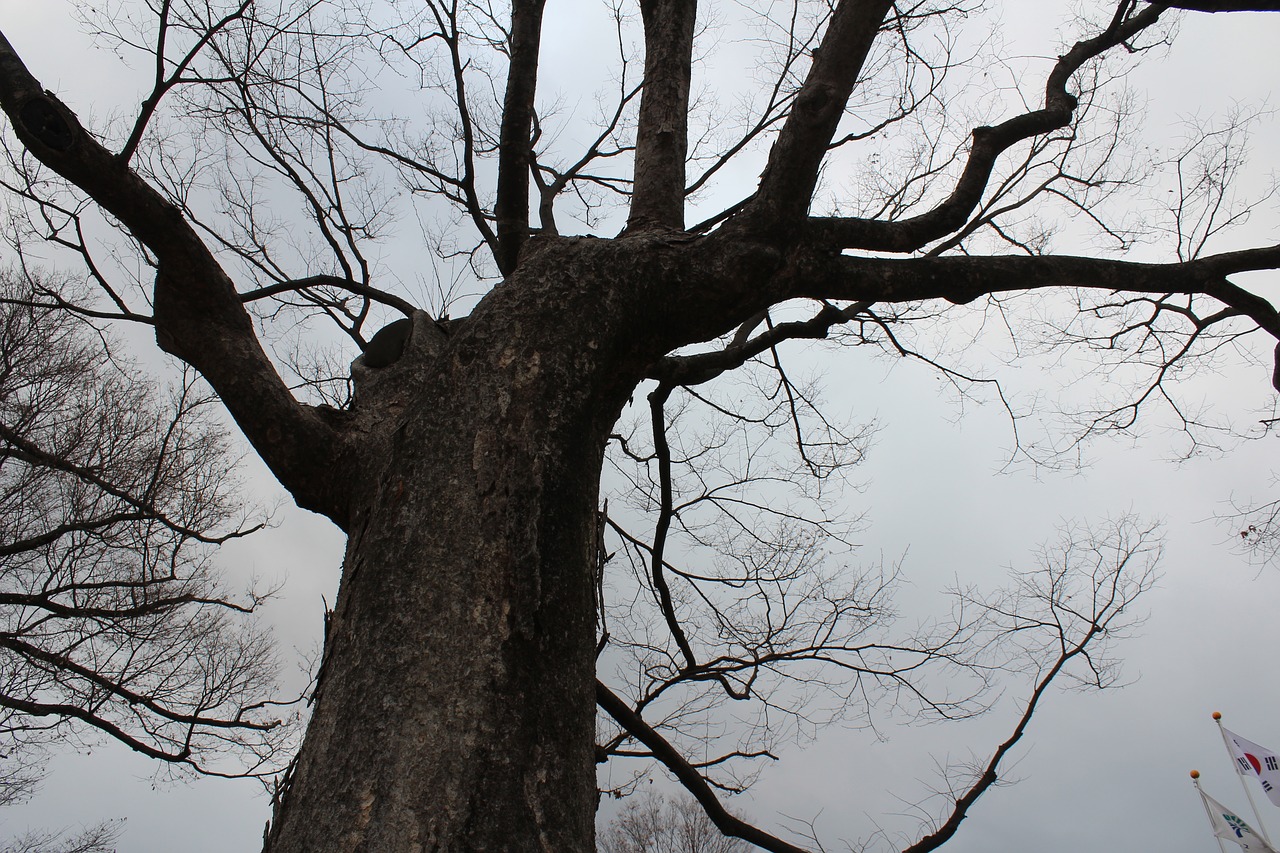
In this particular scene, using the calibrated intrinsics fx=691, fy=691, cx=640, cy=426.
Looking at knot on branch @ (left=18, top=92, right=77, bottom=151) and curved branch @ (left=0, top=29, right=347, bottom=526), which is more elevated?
knot on branch @ (left=18, top=92, right=77, bottom=151)

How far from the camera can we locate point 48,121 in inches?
70.9

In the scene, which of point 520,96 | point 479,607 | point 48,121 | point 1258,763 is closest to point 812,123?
point 520,96

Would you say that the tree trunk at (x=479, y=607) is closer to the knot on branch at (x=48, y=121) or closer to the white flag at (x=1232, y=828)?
the knot on branch at (x=48, y=121)

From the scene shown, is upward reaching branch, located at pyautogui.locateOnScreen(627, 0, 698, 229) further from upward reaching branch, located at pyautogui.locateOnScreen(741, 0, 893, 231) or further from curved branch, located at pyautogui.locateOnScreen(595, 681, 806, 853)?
curved branch, located at pyautogui.locateOnScreen(595, 681, 806, 853)

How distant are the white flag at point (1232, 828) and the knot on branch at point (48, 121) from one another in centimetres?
1622

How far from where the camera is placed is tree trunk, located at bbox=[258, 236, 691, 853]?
1.15 m

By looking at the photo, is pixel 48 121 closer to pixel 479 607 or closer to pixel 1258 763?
pixel 479 607

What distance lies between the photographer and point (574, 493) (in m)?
1.59

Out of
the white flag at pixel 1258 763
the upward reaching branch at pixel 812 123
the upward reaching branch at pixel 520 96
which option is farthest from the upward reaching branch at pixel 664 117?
the white flag at pixel 1258 763

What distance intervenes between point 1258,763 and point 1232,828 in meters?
1.29

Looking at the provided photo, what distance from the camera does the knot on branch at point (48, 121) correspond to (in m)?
1.77

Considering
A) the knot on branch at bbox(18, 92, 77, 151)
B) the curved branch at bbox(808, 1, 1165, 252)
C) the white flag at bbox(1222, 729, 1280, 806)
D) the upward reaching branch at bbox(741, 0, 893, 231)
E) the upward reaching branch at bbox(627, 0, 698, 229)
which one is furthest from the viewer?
the white flag at bbox(1222, 729, 1280, 806)

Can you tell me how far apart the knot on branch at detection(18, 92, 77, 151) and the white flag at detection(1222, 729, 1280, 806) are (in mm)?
15696

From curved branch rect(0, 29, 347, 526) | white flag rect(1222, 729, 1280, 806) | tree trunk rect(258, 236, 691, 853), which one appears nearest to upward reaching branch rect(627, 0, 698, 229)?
tree trunk rect(258, 236, 691, 853)
